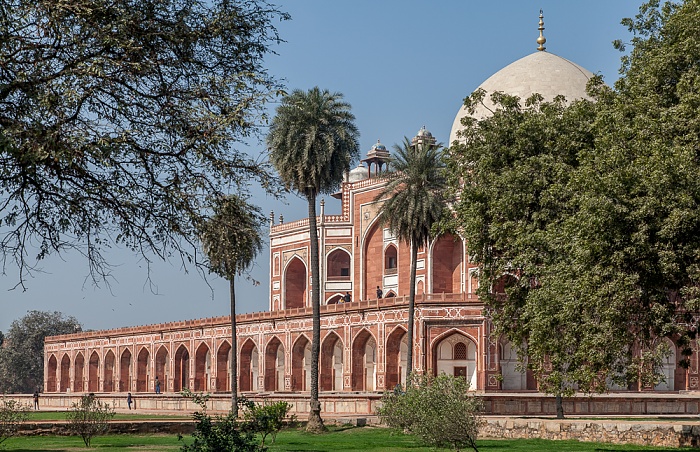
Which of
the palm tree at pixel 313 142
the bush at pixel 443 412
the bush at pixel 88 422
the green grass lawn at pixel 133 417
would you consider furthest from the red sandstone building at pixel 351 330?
the bush at pixel 443 412

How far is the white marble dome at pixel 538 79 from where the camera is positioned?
49.3m

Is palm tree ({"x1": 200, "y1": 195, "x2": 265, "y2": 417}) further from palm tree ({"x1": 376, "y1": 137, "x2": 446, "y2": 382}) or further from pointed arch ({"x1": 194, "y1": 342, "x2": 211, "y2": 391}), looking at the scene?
pointed arch ({"x1": 194, "y1": 342, "x2": 211, "y2": 391})

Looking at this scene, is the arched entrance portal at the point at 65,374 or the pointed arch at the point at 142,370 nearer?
the pointed arch at the point at 142,370

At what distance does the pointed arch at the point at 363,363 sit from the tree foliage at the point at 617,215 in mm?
21680

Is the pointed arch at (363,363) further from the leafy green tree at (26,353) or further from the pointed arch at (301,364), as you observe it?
the leafy green tree at (26,353)

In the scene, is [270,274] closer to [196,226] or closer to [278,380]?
[278,380]

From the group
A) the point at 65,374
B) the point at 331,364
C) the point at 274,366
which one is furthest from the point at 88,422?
the point at 65,374

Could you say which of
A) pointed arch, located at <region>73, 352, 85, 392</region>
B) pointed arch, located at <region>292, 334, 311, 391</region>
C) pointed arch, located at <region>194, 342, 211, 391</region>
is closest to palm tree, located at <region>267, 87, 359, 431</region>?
pointed arch, located at <region>292, 334, 311, 391</region>

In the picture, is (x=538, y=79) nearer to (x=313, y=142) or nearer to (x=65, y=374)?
(x=313, y=142)

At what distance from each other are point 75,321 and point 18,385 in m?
7.41

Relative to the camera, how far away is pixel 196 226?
10.9 m

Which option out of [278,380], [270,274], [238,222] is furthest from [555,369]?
[270,274]

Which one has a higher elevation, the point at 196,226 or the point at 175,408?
the point at 196,226

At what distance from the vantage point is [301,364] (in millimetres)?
48500
